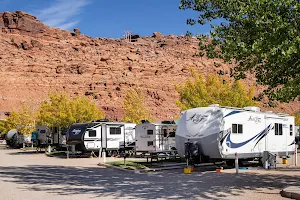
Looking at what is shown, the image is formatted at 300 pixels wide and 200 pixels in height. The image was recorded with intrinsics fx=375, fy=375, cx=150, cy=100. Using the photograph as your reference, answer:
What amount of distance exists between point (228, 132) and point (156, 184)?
5.45 meters

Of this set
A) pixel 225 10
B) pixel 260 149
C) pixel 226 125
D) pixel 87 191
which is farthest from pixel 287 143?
pixel 87 191

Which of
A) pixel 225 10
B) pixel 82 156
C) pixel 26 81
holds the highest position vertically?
pixel 26 81

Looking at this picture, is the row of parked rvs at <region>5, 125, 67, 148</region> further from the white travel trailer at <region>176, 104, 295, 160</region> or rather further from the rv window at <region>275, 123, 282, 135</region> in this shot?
the rv window at <region>275, 123, 282, 135</region>

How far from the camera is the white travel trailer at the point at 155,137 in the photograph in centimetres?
2322

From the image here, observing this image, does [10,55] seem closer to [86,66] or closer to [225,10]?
[86,66]

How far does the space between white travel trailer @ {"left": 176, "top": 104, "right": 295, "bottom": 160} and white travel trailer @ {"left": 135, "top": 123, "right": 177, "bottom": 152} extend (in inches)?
182

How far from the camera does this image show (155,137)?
75.8 ft

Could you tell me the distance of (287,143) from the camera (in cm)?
2127

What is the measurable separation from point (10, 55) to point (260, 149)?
11079 centimetres

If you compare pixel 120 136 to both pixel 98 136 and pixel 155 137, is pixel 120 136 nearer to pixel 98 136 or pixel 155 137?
pixel 98 136

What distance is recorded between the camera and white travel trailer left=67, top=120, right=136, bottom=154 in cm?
2773

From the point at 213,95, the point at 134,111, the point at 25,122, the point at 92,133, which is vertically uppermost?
the point at 213,95

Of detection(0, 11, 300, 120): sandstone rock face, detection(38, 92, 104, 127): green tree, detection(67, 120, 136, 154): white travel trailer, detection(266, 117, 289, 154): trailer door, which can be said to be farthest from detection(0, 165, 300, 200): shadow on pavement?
detection(0, 11, 300, 120): sandstone rock face

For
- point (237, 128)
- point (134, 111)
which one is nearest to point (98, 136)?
point (134, 111)
